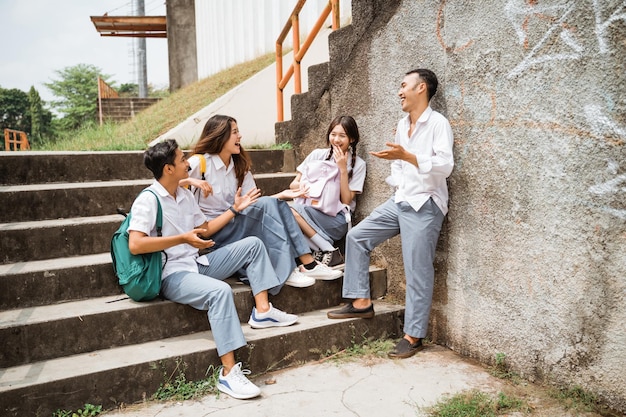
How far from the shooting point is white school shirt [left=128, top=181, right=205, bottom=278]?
3543mm

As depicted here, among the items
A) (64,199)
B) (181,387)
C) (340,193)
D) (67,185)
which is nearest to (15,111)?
(67,185)

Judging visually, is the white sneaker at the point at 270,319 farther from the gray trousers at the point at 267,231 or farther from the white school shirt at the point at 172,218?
the white school shirt at the point at 172,218

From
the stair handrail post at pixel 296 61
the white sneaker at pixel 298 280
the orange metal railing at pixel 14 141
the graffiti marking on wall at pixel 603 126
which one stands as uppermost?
the stair handrail post at pixel 296 61

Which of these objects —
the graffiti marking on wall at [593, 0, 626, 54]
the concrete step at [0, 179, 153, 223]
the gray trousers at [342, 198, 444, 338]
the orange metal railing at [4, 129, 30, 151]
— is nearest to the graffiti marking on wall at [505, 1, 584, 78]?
the graffiti marking on wall at [593, 0, 626, 54]

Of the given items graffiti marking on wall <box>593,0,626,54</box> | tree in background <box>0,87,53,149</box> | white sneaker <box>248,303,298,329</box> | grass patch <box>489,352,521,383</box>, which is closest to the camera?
graffiti marking on wall <box>593,0,626,54</box>

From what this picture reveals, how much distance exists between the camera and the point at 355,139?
15.7ft

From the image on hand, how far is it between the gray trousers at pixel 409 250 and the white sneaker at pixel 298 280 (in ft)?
0.97

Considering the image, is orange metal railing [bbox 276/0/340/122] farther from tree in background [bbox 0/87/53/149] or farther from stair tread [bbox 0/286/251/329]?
tree in background [bbox 0/87/53/149]

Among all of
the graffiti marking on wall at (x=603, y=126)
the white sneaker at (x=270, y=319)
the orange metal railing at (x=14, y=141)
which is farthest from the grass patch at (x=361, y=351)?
the orange metal railing at (x=14, y=141)

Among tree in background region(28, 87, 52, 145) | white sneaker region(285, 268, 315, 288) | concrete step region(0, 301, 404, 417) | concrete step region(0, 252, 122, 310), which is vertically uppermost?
tree in background region(28, 87, 52, 145)

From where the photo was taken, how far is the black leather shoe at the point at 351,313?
13.9 ft

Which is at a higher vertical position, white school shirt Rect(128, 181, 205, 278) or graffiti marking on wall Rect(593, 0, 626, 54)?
graffiti marking on wall Rect(593, 0, 626, 54)

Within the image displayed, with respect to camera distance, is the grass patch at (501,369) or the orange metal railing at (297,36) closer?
the grass patch at (501,369)

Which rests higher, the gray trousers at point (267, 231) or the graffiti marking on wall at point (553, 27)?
the graffiti marking on wall at point (553, 27)
